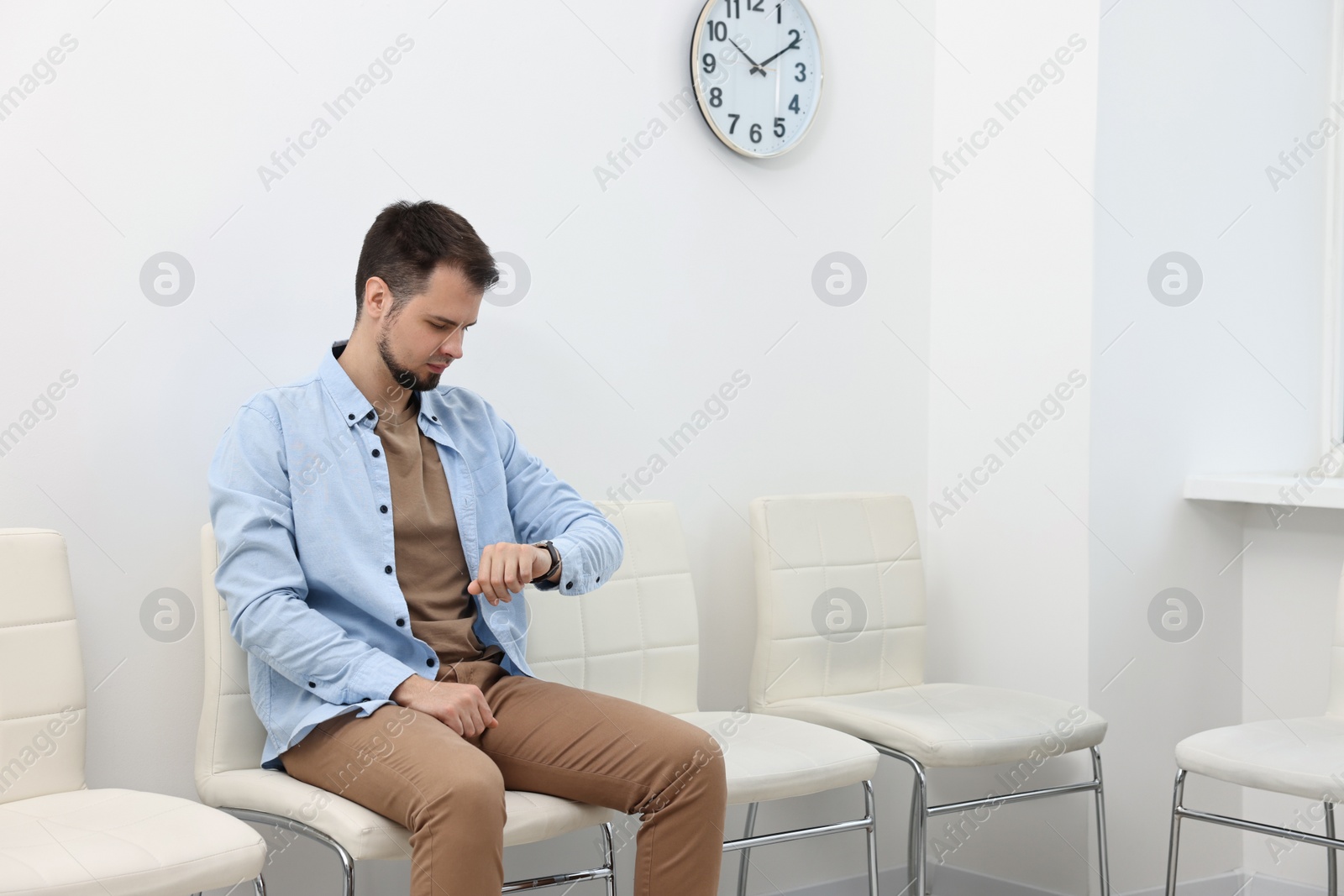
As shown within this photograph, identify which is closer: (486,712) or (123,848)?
(123,848)

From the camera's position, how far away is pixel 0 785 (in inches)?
64.7

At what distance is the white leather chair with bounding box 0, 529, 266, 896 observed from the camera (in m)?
1.39

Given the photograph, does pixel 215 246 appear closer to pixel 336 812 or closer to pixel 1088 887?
pixel 336 812

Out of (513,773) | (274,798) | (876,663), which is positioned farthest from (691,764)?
(876,663)

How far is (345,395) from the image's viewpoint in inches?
73.5

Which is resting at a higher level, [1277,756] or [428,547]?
[428,547]

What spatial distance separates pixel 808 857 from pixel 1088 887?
598 millimetres

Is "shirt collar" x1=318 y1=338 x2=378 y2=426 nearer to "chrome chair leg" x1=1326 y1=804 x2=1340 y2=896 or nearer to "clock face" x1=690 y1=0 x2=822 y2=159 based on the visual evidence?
"clock face" x1=690 y1=0 x2=822 y2=159

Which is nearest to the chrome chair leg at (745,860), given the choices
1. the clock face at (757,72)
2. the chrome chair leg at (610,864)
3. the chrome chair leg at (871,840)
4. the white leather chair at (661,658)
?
the white leather chair at (661,658)

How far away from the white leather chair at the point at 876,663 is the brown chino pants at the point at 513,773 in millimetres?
605

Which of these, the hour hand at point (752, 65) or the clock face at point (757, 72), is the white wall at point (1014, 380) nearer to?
the clock face at point (757, 72)

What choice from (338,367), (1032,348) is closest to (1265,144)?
(1032,348)

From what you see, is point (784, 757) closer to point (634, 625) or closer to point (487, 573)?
point (634, 625)

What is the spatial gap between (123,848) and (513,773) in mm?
546
